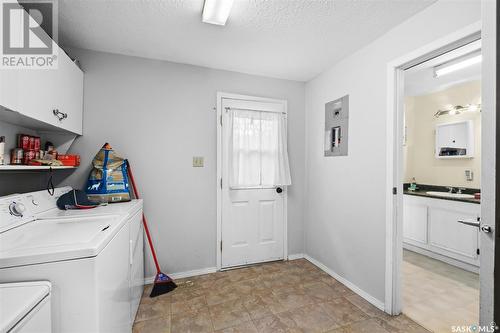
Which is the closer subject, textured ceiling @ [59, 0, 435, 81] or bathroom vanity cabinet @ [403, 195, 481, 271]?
textured ceiling @ [59, 0, 435, 81]

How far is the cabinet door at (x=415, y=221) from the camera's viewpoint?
9.63 ft

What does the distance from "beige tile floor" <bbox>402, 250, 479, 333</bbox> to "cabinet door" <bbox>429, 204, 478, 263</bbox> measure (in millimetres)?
201

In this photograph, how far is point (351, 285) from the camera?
86.8 inches

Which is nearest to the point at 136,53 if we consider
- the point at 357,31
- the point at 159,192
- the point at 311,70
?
the point at 159,192

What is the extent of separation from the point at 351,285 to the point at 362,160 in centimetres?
125

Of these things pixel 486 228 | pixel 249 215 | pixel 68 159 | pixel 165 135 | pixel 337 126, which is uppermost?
pixel 337 126

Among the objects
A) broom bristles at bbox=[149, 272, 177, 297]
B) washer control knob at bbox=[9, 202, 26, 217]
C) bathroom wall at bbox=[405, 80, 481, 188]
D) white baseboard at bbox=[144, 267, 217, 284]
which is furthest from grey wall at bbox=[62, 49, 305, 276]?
bathroom wall at bbox=[405, 80, 481, 188]

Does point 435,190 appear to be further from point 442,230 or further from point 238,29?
point 238,29

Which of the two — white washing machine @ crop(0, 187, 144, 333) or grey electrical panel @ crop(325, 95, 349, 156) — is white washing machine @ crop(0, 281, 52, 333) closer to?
white washing machine @ crop(0, 187, 144, 333)

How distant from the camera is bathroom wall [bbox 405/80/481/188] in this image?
2.88 m

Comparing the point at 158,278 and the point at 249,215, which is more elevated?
the point at 249,215

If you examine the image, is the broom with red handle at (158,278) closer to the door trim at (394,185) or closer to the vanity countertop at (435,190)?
the door trim at (394,185)

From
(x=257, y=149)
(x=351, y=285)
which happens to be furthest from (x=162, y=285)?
(x=351, y=285)

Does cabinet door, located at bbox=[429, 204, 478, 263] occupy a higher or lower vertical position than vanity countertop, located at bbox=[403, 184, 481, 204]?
lower
